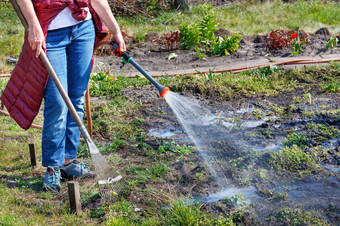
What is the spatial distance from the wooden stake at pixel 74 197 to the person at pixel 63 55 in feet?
1.38

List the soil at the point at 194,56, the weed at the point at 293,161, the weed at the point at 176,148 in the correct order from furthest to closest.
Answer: the soil at the point at 194,56 < the weed at the point at 176,148 < the weed at the point at 293,161

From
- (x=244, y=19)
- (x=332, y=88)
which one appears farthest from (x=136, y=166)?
(x=244, y=19)

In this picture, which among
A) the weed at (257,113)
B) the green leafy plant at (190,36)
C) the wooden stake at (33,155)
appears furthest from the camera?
the green leafy plant at (190,36)

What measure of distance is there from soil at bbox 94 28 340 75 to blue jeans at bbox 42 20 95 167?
3027mm

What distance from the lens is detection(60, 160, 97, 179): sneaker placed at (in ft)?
11.6

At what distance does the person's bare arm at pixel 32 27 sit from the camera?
2936 mm

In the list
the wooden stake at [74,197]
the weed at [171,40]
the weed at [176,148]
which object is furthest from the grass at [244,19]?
the wooden stake at [74,197]

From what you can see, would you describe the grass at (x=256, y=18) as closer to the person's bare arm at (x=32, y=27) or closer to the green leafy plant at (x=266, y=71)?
the green leafy plant at (x=266, y=71)

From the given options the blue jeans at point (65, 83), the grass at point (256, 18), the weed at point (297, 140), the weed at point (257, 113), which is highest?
the blue jeans at point (65, 83)

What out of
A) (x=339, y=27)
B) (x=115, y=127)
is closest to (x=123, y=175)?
(x=115, y=127)

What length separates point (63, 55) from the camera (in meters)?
3.21

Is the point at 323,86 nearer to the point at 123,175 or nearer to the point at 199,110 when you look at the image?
the point at 199,110

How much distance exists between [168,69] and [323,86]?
2.38m

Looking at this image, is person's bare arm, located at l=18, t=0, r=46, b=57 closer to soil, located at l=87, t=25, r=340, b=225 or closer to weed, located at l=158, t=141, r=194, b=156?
soil, located at l=87, t=25, r=340, b=225
